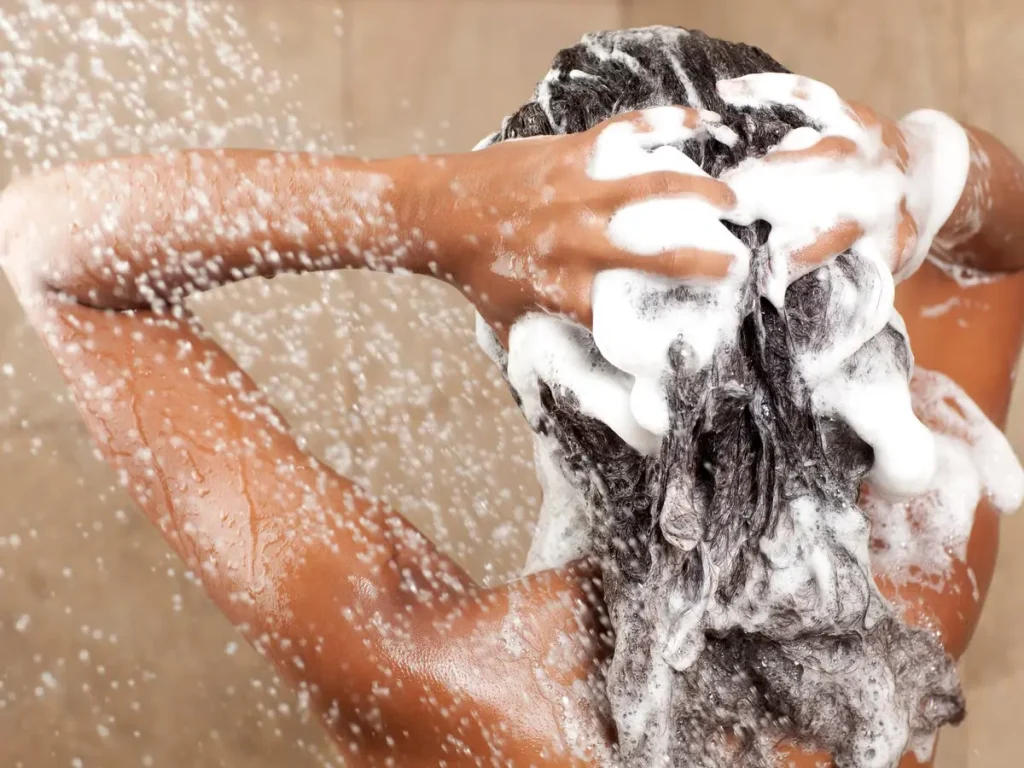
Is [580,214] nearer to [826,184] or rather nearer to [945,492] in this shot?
[826,184]

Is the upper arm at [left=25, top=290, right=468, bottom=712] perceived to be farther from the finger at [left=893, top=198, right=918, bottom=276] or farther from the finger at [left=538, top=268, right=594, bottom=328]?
the finger at [left=893, top=198, right=918, bottom=276]

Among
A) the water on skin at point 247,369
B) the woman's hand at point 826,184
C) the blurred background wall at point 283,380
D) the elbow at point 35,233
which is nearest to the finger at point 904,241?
the woman's hand at point 826,184

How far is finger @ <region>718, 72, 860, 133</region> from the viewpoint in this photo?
21.8 inches

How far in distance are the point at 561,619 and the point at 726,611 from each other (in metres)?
0.11

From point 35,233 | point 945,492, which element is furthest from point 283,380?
point 945,492

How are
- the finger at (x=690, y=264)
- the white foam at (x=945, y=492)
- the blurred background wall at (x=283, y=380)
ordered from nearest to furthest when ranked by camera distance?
the finger at (x=690, y=264) → the white foam at (x=945, y=492) → the blurred background wall at (x=283, y=380)

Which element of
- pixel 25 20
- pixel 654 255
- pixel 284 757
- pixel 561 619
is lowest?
pixel 284 757

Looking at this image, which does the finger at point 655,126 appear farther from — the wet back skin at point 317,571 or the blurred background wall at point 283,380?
the blurred background wall at point 283,380

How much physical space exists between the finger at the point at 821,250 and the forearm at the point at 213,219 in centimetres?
20

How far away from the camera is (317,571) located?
619 millimetres

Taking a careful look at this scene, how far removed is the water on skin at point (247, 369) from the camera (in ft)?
4.71

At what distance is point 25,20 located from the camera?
4.83 ft

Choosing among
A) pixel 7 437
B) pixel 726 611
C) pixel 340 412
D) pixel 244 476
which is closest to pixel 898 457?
pixel 726 611

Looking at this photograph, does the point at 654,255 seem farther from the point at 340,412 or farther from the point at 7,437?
the point at 7,437
